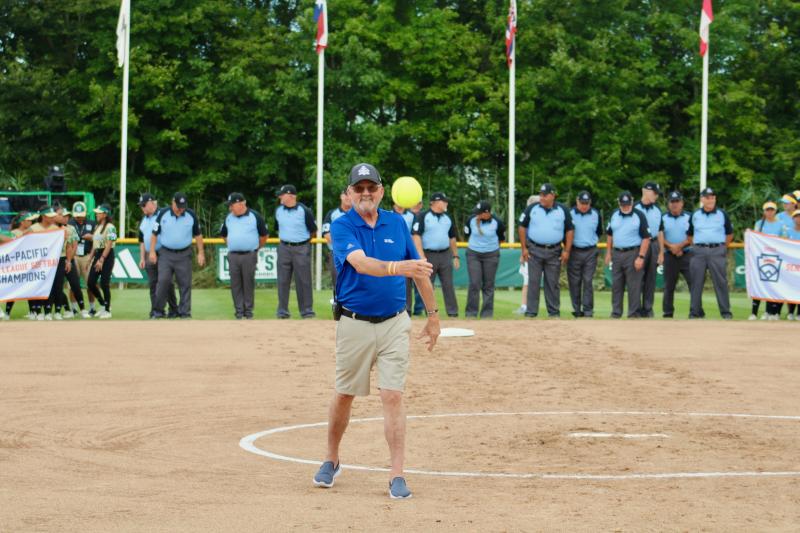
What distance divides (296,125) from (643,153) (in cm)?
1300

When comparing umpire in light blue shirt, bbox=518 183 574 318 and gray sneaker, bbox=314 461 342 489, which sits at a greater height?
umpire in light blue shirt, bbox=518 183 574 318

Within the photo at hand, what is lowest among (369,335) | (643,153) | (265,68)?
(369,335)

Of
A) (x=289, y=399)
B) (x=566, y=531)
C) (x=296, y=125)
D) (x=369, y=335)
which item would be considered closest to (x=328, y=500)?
(x=369, y=335)

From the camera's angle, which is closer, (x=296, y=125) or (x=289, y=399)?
(x=289, y=399)

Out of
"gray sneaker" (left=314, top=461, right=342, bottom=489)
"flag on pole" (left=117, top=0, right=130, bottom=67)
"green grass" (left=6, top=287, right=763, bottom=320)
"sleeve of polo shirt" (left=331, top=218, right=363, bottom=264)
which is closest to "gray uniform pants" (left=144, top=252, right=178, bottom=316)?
"green grass" (left=6, top=287, right=763, bottom=320)

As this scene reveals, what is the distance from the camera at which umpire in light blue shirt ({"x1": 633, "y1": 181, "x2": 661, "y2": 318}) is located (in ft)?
78.2

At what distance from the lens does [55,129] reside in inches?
1801

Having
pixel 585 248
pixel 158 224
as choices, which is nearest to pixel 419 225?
pixel 585 248

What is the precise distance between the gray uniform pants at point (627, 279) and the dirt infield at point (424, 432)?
114 inches

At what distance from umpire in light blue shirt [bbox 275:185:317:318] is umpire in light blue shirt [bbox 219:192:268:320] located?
507mm

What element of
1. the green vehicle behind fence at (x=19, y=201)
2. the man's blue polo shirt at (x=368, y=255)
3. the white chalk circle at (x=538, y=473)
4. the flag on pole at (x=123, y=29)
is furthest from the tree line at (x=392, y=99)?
the man's blue polo shirt at (x=368, y=255)

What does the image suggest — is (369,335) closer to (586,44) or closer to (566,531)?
(566,531)

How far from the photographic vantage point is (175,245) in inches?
905

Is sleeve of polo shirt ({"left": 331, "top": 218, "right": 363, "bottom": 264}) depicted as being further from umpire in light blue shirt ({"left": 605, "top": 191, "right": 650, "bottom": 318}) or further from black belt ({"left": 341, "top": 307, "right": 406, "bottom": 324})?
umpire in light blue shirt ({"left": 605, "top": 191, "right": 650, "bottom": 318})
